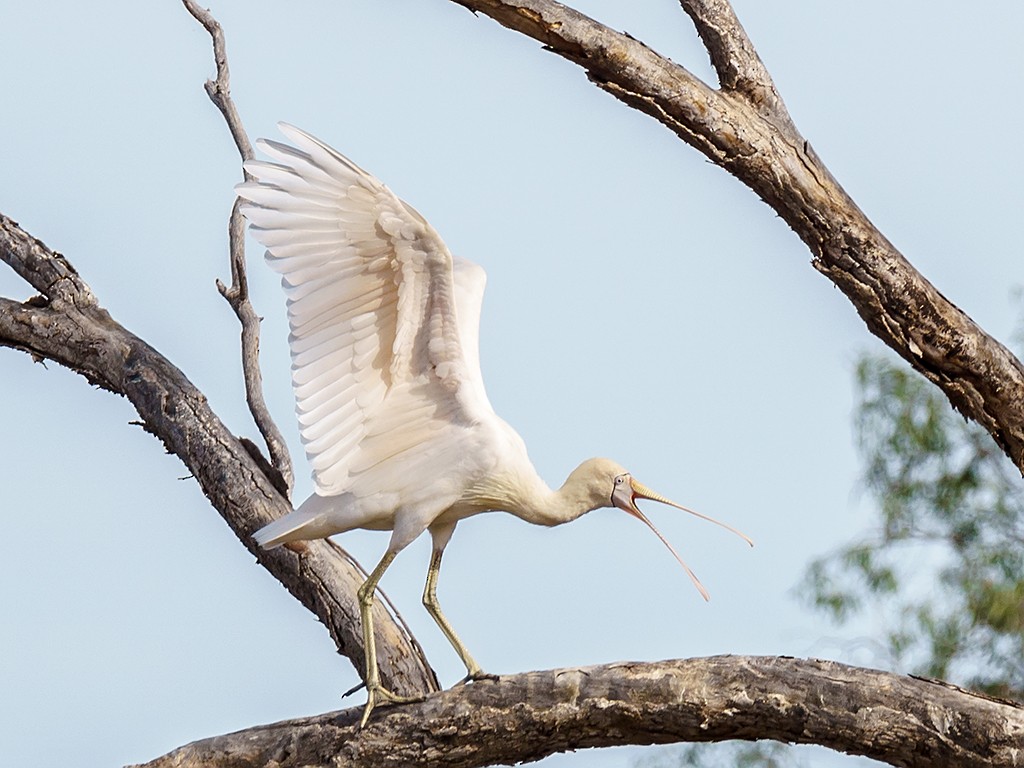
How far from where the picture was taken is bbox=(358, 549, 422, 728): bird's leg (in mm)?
5035

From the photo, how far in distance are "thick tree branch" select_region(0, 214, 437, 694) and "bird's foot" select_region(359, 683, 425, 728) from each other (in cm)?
91

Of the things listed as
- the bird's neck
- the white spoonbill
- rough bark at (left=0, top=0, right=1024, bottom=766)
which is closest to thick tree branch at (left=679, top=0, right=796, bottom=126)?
rough bark at (left=0, top=0, right=1024, bottom=766)

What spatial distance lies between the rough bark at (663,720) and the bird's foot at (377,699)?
0.09ft

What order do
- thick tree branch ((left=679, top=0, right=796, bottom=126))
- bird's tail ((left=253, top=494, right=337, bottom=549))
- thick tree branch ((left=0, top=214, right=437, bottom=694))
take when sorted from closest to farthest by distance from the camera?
bird's tail ((left=253, top=494, right=337, bottom=549)), thick tree branch ((left=679, top=0, right=796, bottom=126)), thick tree branch ((left=0, top=214, right=437, bottom=694))

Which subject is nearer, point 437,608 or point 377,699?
point 377,699

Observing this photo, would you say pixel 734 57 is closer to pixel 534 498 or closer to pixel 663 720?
pixel 534 498

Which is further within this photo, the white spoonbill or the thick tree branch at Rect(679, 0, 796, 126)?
the thick tree branch at Rect(679, 0, 796, 126)

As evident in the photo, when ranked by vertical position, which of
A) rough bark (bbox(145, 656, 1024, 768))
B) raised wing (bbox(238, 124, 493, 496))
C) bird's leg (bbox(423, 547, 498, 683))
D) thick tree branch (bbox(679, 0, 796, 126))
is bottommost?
rough bark (bbox(145, 656, 1024, 768))

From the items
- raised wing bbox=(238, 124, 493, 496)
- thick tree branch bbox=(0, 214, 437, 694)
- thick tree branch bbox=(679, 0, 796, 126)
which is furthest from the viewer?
thick tree branch bbox=(0, 214, 437, 694)

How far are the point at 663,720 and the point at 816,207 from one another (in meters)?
1.76

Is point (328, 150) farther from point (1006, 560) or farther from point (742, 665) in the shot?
point (1006, 560)

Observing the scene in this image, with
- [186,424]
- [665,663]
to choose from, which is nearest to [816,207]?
[665,663]

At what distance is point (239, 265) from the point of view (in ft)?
23.2

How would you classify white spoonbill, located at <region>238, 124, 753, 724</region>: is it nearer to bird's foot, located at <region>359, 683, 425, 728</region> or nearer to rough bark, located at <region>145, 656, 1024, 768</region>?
bird's foot, located at <region>359, 683, 425, 728</region>
